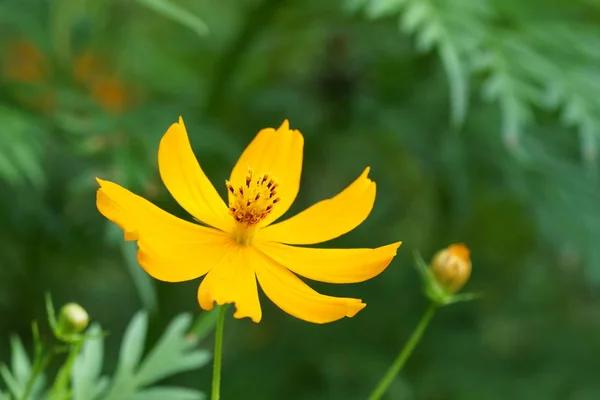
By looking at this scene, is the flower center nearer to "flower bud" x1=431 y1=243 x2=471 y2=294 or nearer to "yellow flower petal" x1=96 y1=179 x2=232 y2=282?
"yellow flower petal" x1=96 y1=179 x2=232 y2=282

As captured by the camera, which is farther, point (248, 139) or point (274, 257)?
point (248, 139)

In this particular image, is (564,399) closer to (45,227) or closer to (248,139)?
(248,139)

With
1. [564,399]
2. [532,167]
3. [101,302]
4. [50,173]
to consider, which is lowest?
[564,399]

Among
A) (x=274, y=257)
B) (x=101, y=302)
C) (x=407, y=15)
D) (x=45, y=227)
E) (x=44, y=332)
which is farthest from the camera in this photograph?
(x=101, y=302)

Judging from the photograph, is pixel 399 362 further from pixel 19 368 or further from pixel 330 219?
pixel 19 368

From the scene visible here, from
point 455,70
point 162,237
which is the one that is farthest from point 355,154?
point 162,237

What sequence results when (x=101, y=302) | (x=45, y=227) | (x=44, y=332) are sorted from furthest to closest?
1. (x=101, y=302)
2. (x=44, y=332)
3. (x=45, y=227)

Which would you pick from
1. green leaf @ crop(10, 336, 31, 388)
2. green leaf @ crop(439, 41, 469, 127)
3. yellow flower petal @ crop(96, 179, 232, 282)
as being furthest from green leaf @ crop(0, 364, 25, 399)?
green leaf @ crop(439, 41, 469, 127)

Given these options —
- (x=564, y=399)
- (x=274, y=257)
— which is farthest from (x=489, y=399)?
(x=274, y=257)
